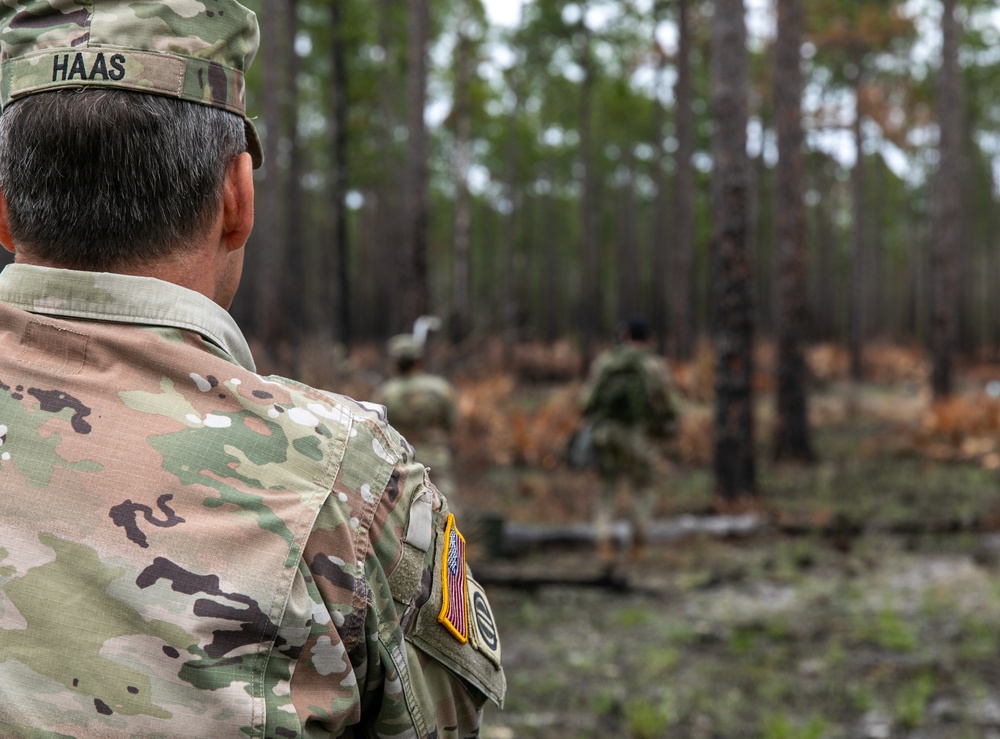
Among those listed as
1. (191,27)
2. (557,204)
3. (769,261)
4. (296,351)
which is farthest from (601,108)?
(191,27)

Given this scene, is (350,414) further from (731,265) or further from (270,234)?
(270,234)

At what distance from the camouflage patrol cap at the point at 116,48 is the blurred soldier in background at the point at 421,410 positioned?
17.8 ft

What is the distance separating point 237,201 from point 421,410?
5387 mm

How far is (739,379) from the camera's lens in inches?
368

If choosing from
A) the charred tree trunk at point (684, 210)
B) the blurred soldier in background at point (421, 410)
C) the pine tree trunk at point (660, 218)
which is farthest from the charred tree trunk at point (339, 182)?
the blurred soldier in background at point (421, 410)

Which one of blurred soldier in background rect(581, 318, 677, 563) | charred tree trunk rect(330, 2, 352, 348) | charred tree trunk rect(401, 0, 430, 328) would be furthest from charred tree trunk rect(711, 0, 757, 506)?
charred tree trunk rect(330, 2, 352, 348)

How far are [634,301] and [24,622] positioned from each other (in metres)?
28.2

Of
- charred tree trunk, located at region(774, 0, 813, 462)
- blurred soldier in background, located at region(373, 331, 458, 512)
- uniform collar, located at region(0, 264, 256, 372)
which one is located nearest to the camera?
uniform collar, located at region(0, 264, 256, 372)

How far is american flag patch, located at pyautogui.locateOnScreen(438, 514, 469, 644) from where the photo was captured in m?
1.28

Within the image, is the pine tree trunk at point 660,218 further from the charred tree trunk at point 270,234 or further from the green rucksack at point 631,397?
the green rucksack at point 631,397

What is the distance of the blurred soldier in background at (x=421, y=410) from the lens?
668 cm

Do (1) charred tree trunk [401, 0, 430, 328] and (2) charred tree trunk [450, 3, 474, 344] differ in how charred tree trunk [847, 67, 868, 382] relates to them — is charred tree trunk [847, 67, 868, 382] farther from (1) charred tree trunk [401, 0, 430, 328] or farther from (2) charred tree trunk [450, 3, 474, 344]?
(1) charred tree trunk [401, 0, 430, 328]

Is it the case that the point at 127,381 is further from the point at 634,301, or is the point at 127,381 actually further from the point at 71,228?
the point at 634,301

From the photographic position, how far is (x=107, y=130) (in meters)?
1.19
